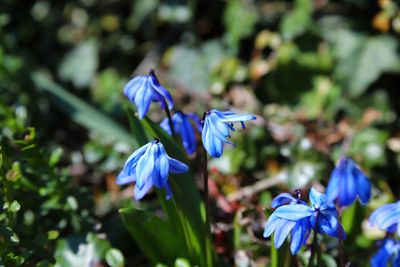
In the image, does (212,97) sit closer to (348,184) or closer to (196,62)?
(196,62)

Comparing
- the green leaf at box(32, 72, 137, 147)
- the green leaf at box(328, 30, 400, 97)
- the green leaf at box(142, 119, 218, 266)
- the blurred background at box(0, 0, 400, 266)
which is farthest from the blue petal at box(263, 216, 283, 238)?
the green leaf at box(328, 30, 400, 97)

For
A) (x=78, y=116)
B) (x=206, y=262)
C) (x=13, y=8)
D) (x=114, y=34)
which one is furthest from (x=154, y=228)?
(x=13, y=8)

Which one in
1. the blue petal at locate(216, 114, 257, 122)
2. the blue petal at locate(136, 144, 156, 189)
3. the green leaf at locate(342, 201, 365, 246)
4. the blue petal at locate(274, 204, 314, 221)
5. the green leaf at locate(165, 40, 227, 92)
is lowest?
the green leaf at locate(342, 201, 365, 246)

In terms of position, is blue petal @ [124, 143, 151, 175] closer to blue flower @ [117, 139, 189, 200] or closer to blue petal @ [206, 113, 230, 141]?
blue flower @ [117, 139, 189, 200]

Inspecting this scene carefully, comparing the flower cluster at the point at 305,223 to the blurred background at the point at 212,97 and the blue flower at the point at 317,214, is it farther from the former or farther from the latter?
the blurred background at the point at 212,97

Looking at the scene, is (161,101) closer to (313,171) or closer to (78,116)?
(313,171)

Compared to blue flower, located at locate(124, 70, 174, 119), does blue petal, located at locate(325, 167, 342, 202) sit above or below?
below
